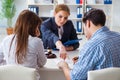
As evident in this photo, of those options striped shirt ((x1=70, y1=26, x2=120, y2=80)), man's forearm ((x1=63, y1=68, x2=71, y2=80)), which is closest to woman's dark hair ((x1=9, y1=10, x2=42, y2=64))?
man's forearm ((x1=63, y1=68, x2=71, y2=80))

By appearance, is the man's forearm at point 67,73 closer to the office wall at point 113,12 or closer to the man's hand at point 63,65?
the man's hand at point 63,65

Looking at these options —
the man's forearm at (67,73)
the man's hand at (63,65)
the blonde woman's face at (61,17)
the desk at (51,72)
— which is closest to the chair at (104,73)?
the man's forearm at (67,73)

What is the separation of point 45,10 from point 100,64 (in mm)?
5211

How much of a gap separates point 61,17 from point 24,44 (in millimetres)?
1073

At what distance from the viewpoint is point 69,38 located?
343 cm

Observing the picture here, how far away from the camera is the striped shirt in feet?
6.51

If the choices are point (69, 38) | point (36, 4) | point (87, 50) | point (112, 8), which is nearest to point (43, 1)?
point (36, 4)

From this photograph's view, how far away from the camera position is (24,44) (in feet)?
7.41

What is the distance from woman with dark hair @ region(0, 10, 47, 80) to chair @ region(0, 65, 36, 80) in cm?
28

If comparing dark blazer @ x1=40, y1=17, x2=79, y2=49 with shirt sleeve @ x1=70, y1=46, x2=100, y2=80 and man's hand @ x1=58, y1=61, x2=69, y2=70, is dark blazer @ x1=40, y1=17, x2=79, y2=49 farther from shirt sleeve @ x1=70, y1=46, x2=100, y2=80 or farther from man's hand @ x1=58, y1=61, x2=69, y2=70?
shirt sleeve @ x1=70, y1=46, x2=100, y2=80

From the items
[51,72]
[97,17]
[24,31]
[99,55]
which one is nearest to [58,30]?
[51,72]

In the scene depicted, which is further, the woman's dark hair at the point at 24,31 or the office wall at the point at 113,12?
the office wall at the point at 113,12

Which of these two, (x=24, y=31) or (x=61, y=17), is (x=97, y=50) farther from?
(x=61, y=17)

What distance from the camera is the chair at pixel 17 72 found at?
6.50ft
